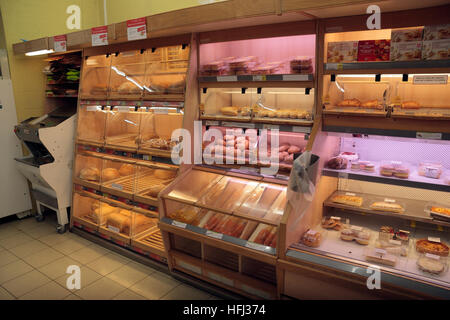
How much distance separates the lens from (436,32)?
7.41 ft

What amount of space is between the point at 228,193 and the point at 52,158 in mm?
3018

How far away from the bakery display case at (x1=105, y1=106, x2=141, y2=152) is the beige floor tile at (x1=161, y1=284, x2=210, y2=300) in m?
1.90

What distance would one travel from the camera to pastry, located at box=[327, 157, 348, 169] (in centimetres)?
288

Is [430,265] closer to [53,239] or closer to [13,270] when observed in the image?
[13,270]

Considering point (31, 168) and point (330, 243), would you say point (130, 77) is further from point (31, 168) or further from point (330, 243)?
point (330, 243)

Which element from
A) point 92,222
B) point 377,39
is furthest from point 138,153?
point 377,39

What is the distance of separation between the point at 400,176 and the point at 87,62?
13.6 ft

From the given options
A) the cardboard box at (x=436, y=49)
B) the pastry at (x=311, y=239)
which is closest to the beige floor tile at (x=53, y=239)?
the pastry at (x=311, y=239)

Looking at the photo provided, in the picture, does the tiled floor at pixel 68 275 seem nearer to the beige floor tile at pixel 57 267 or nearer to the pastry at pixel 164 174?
the beige floor tile at pixel 57 267

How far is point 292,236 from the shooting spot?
2.61 metres

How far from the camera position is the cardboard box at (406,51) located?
233 cm

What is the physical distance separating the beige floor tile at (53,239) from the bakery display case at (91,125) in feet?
4.65

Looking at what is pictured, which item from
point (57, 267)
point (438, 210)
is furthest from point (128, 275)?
point (438, 210)

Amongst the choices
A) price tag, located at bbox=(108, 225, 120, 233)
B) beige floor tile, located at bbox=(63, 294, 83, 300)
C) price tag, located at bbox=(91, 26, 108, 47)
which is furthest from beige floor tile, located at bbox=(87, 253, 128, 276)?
price tag, located at bbox=(91, 26, 108, 47)
